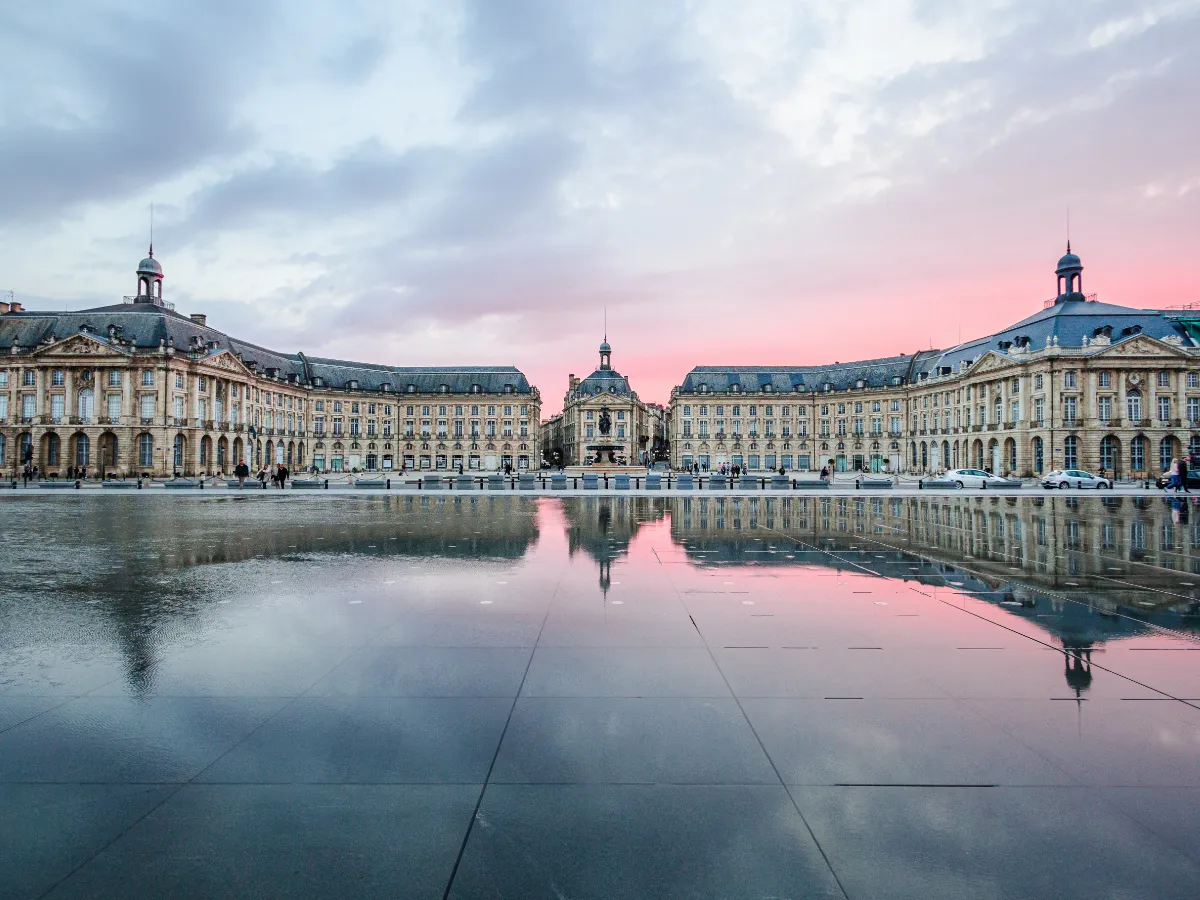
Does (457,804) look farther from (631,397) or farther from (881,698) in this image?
(631,397)

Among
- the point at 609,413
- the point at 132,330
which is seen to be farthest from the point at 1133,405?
the point at 132,330

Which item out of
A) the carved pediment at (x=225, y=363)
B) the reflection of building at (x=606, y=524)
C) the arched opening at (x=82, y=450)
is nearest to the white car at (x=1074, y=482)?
the reflection of building at (x=606, y=524)

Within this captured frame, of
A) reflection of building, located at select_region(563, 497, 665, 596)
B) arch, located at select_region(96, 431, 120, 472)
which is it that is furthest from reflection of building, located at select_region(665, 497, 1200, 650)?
arch, located at select_region(96, 431, 120, 472)

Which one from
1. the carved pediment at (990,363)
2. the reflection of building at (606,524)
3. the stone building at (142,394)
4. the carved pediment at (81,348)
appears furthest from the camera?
the carved pediment at (990,363)

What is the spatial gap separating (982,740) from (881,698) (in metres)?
1.02

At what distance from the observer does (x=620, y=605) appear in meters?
10.2

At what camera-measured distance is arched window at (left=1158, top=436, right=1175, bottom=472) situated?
67625 millimetres

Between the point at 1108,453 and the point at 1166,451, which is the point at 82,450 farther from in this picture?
the point at 1166,451

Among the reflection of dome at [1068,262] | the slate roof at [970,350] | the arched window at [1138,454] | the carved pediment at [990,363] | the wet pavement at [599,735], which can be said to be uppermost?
the reflection of dome at [1068,262]

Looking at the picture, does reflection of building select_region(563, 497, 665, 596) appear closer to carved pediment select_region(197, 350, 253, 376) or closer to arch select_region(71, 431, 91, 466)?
carved pediment select_region(197, 350, 253, 376)

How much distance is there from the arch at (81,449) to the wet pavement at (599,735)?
243ft

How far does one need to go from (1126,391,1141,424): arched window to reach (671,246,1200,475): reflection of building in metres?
0.11

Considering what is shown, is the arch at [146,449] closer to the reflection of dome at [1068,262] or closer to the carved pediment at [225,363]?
the carved pediment at [225,363]

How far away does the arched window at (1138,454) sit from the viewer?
67.8m
